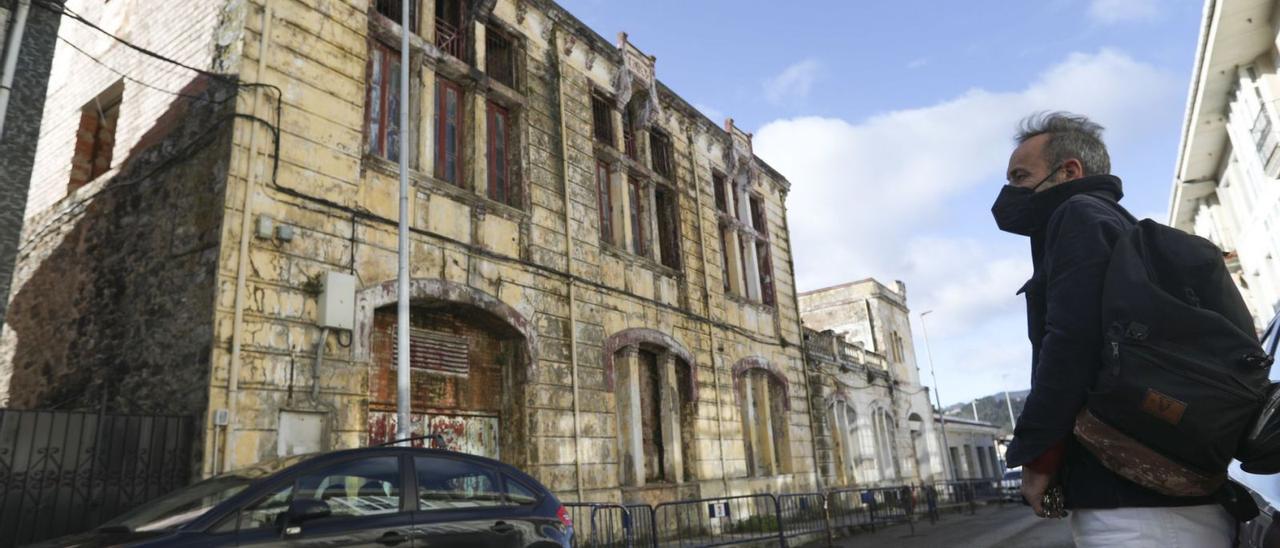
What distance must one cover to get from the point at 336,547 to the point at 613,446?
7789mm

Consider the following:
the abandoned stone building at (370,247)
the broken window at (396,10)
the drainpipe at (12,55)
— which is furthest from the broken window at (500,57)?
the drainpipe at (12,55)

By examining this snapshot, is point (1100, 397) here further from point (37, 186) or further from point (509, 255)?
point (37, 186)

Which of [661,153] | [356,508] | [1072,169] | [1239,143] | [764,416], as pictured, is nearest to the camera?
[1072,169]

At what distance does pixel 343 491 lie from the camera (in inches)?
200

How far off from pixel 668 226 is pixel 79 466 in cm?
1193

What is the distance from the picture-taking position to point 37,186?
1141 cm

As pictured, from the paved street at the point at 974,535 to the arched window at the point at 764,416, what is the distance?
263 cm

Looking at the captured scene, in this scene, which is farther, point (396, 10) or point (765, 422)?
point (765, 422)

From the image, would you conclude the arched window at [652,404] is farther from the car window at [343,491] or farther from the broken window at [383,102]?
the car window at [343,491]

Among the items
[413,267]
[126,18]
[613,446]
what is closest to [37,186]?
[126,18]

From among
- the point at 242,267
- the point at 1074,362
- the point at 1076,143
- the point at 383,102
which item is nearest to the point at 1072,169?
the point at 1076,143

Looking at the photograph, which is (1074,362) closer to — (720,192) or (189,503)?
(189,503)

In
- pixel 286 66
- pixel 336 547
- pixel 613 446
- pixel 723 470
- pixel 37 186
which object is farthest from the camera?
pixel 723 470

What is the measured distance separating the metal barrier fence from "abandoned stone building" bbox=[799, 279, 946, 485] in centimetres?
220
